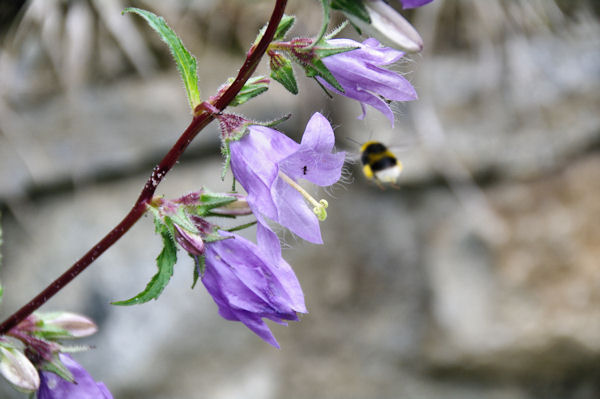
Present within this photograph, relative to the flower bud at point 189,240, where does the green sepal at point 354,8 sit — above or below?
above

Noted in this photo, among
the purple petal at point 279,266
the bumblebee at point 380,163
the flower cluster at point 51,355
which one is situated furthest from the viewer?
the bumblebee at point 380,163

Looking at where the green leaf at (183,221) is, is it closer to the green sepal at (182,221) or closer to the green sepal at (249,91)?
the green sepal at (182,221)

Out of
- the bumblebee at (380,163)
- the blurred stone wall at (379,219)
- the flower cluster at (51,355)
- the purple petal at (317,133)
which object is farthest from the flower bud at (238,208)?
the blurred stone wall at (379,219)

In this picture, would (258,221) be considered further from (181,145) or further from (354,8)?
(354,8)

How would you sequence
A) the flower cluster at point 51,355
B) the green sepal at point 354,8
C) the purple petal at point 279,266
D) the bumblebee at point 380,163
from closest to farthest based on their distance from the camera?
the green sepal at point 354,8 → the purple petal at point 279,266 → the flower cluster at point 51,355 → the bumblebee at point 380,163

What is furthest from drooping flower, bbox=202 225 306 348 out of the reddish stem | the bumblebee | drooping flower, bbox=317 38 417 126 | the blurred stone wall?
the blurred stone wall

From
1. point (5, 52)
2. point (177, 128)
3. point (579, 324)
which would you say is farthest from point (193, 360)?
point (579, 324)

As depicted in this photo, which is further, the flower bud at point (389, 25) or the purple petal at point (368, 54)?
the purple petal at point (368, 54)
